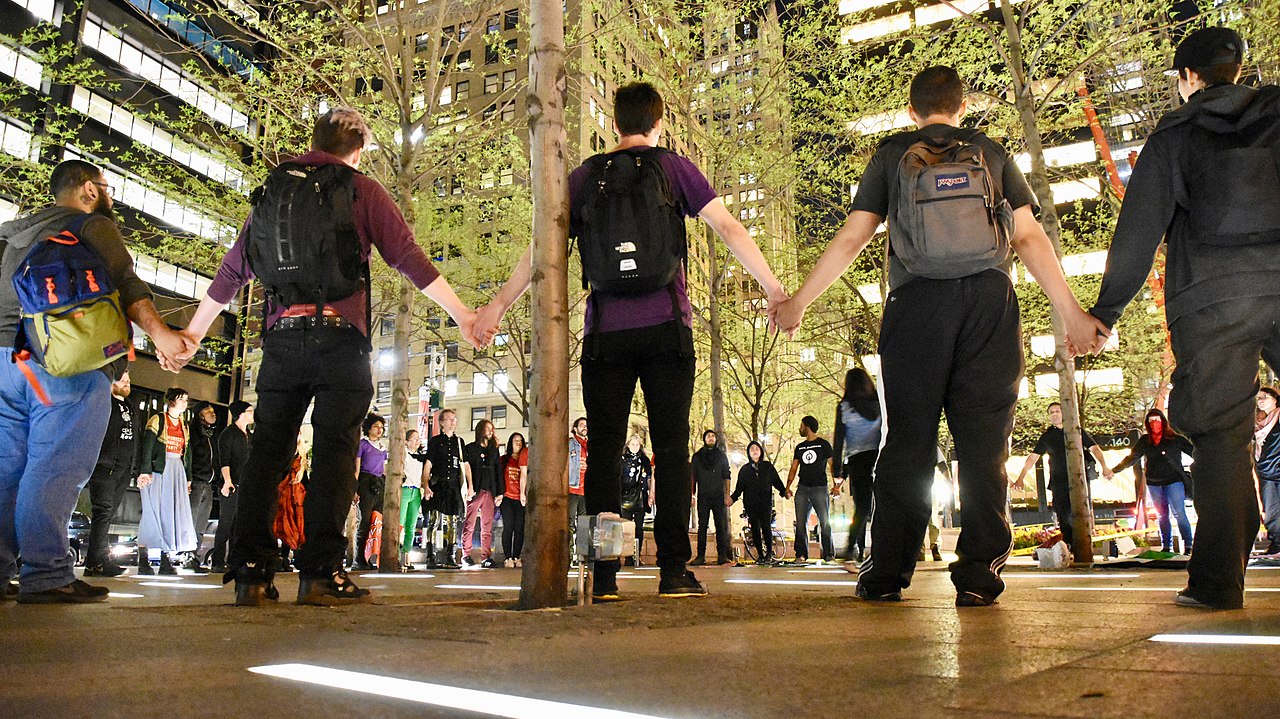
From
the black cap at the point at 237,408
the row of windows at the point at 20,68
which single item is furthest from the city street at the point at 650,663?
the row of windows at the point at 20,68

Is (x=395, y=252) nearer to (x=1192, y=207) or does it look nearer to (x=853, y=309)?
(x=1192, y=207)

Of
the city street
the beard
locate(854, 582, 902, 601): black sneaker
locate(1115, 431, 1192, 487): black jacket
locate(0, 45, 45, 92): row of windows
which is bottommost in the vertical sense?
locate(854, 582, 902, 601): black sneaker

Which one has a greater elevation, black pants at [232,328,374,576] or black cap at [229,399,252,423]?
black cap at [229,399,252,423]

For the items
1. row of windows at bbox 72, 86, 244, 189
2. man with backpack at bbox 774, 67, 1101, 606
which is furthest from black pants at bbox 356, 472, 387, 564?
row of windows at bbox 72, 86, 244, 189

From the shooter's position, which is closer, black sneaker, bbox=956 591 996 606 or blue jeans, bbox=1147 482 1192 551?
black sneaker, bbox=956 591 996 606

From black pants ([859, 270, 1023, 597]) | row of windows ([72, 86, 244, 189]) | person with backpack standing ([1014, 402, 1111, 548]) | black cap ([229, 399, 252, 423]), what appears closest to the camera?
black pants ([859, 270, 1023, 597])

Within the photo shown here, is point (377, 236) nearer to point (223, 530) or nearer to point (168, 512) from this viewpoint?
point (223, 530)

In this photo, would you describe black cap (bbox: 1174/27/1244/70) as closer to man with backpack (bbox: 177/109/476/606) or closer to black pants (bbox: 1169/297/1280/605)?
black pants (bbox: 1169/297/1280/605)

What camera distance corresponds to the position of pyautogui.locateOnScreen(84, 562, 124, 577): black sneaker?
7863 millimetres

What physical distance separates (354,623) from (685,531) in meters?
1.84

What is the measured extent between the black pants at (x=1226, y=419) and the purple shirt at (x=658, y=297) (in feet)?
6.83

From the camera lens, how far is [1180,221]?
12.1 feet

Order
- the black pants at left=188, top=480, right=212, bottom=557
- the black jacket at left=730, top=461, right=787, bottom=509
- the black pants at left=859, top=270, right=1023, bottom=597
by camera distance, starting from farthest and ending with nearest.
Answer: the black jacket at left=730, top=461, right=787, bottom=509 < the black pants at left=188, top=480, right=212, bottom=557 < the black pants at left=859, top=270, right=1023, bottom=597

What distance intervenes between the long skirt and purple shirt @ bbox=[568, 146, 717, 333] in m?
7.76
